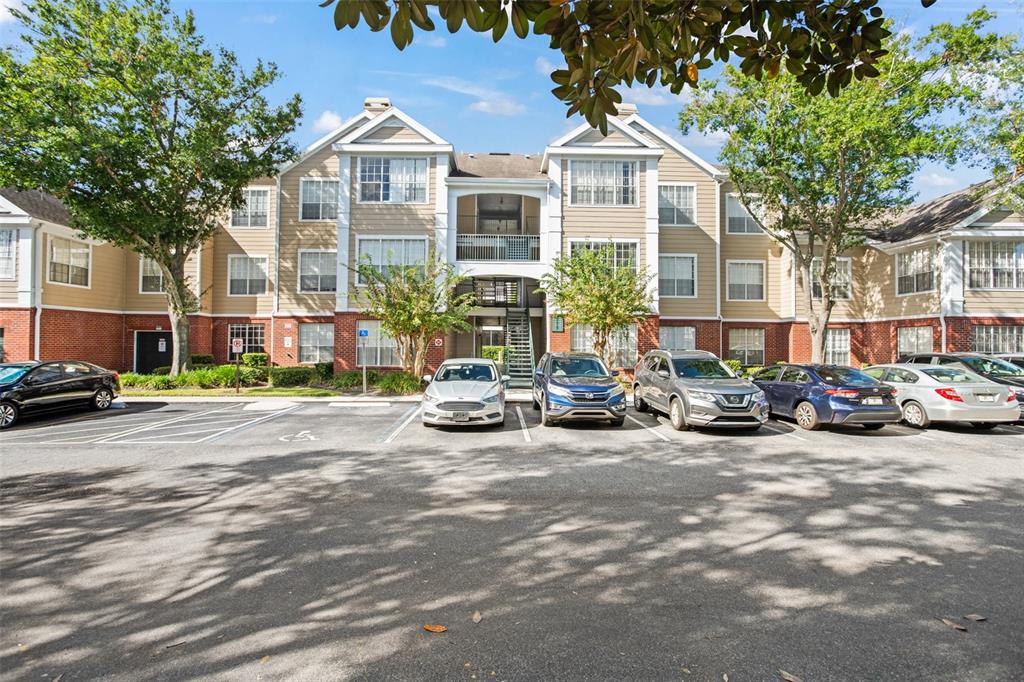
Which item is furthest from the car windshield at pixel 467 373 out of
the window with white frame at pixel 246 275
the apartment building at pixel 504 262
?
the window with white frame at pixel 246 275

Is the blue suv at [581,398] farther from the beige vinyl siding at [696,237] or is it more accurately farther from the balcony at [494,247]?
the beige vinyl siding at [696,237]

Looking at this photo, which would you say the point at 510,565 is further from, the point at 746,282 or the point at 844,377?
the point at 746,282

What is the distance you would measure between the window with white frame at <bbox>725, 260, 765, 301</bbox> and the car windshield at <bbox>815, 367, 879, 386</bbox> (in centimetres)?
1393

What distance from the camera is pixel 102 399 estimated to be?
14805 millimetres

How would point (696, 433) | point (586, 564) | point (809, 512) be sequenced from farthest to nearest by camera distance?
point (696, 433)
point (809, 512)
point (586, 564)

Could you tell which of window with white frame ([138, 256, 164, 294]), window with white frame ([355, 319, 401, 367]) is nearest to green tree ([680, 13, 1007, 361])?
window with white frame ([355, 319, 401, 367])

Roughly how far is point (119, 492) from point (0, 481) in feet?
7.46

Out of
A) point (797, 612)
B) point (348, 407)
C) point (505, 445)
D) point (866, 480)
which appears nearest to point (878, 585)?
point (797, 612)

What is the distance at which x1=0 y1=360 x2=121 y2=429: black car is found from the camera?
12195 millimetres

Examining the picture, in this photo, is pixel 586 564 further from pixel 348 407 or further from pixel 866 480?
pixel 348 407

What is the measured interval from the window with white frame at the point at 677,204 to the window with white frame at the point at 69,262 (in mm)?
26755

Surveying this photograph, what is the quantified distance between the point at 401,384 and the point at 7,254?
57.4 ft

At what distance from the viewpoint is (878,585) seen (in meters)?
4.18

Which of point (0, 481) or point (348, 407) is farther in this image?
point (348, 407)
